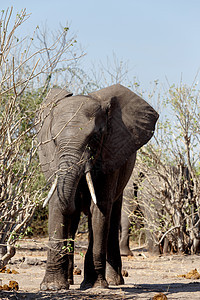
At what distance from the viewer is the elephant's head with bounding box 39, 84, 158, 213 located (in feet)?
18.7

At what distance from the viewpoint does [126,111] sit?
7.02 m

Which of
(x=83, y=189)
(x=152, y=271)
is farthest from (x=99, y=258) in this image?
(x=152, y=271)

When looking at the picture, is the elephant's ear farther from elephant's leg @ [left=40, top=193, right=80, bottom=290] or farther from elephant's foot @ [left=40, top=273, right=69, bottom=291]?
elephant's foot @ [left=40, top=273, right=69, bottom=291]

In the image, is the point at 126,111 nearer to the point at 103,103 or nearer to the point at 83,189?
the point at 103,103

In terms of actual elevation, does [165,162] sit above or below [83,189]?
above

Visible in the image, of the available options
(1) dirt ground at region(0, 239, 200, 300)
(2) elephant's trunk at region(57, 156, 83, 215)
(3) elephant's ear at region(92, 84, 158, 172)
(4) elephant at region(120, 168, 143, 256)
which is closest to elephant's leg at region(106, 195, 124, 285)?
(1) dirt ground at region(0, 239, 200, 300)

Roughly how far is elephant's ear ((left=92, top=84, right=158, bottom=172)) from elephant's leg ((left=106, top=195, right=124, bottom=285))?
3.69 ft

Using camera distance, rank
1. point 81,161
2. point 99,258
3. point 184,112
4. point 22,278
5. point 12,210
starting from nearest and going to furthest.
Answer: point 12,210, point 81,161, point 99,258, point 22,278, point 184,112

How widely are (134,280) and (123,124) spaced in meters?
2.46

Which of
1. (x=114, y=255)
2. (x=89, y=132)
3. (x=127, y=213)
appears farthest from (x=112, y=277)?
(x=127, y=213)

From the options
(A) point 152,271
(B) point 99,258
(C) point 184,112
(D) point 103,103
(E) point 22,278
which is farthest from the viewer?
(C) point 184,112

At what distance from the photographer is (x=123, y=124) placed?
6.92m

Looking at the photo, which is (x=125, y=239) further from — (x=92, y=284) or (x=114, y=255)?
(x=92, y=284)

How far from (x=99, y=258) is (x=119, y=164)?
48.1 inches
